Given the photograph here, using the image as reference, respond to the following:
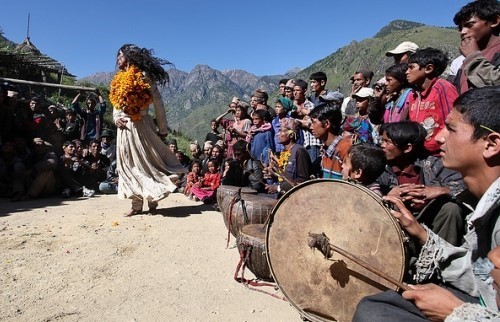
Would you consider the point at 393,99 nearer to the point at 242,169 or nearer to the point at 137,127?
the point at 242,169

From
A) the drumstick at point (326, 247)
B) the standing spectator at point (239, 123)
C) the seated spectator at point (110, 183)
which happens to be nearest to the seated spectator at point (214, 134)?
the standing spectator at point (239, 123)

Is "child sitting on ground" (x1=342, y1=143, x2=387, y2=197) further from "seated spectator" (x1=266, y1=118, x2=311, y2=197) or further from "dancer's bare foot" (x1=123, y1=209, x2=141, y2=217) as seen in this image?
"dancer's bare foot" (x1=123, y1=209, x2=141, y2=217)

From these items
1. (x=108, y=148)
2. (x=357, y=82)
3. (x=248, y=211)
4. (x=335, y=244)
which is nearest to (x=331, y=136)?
(x=248, y=211)

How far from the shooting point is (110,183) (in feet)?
27.0

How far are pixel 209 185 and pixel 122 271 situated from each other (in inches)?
158

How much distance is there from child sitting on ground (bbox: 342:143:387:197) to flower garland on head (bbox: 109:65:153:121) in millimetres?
3731

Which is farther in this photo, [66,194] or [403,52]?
[66,194]

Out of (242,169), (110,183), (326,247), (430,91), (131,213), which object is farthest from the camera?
(110,183)

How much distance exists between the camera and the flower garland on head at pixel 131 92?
17.5 ft

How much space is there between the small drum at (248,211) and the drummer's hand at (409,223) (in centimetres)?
202

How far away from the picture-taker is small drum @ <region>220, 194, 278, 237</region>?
13.7 ft

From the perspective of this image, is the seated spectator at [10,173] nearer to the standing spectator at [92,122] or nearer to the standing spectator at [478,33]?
the standing spectator at [92,122]

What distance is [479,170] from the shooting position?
1.77 metres

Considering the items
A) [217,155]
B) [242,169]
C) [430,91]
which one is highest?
[430,91]
